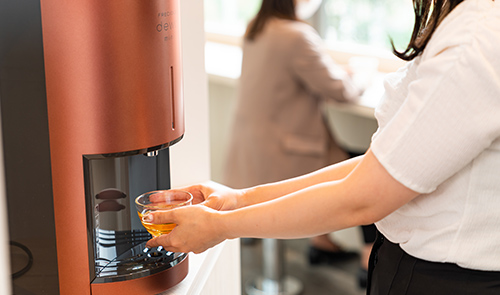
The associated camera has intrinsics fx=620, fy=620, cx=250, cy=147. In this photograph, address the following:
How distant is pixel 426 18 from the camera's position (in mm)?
842

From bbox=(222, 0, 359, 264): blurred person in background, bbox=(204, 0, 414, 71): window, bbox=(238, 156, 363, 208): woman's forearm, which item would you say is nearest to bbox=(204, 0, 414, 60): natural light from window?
bbox=(204, 0, 414, 71): window

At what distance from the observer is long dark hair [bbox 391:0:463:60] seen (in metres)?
0.78

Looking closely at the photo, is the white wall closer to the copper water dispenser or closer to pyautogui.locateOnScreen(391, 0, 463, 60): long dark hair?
the copper water dispenser

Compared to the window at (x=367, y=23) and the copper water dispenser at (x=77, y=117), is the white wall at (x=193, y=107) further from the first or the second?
the window at (x=367, y=23)

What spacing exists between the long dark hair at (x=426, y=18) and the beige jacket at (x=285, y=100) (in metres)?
1.30

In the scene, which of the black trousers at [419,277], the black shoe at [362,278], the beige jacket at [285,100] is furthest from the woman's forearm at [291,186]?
the black shoe at [362,278]

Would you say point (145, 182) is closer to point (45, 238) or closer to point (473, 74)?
point (45, 238)

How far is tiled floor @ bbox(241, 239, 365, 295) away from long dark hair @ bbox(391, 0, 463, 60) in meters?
1.72

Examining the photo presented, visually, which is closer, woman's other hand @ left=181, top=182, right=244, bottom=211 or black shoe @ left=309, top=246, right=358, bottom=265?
woman's other hand @ left=181, top=182, right=244, bottom=211

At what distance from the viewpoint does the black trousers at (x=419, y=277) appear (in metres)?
0.84

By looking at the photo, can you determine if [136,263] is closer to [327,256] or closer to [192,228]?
[192,228]

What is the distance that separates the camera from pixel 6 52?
793 mm

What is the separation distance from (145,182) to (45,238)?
187 mm

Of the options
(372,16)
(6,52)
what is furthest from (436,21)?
(372,16)
